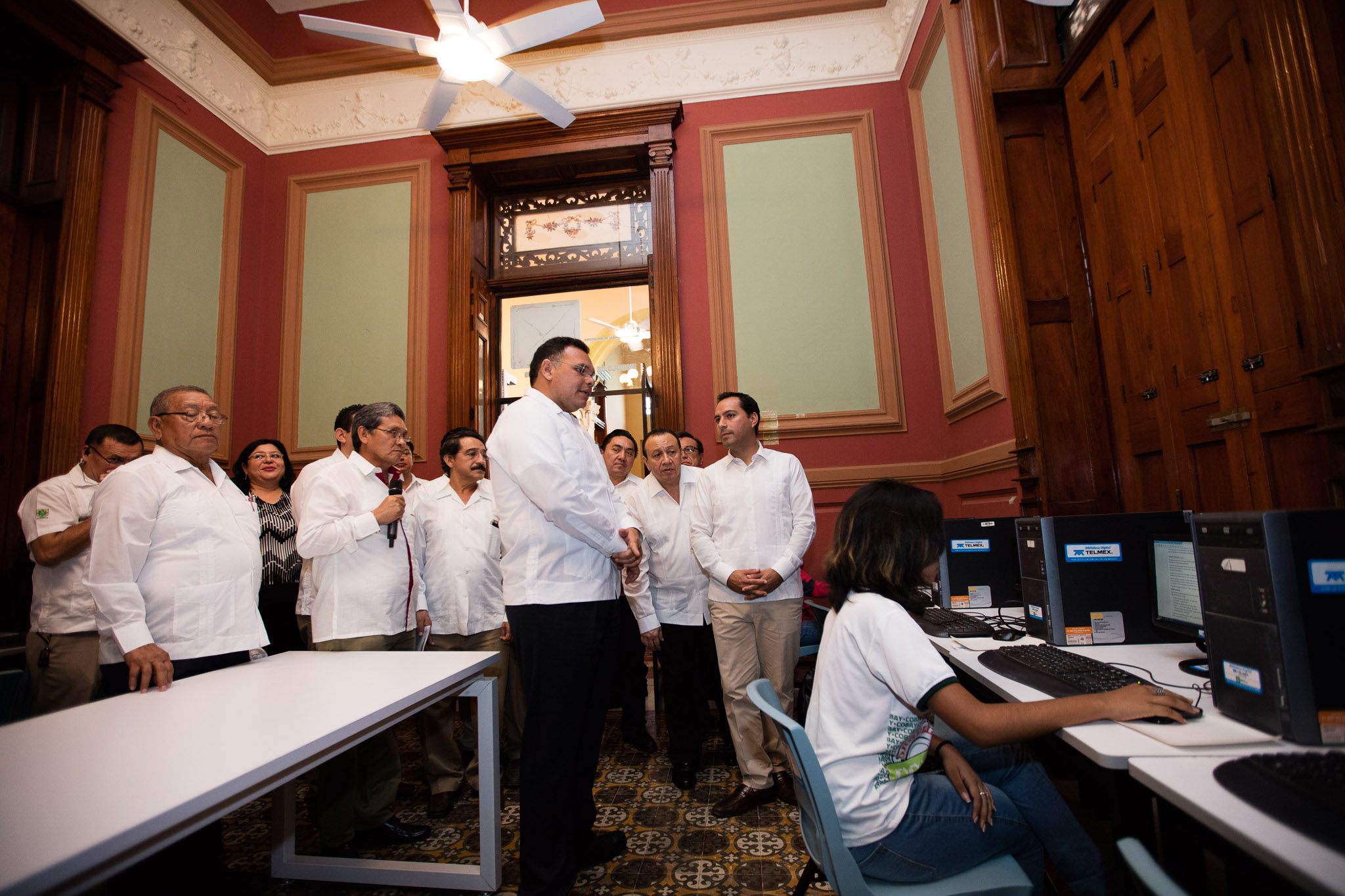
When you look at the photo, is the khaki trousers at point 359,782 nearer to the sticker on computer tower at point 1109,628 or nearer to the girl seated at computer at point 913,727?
the girl seated at computer at point 913,727

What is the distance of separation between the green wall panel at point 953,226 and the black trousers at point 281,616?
3.72 m

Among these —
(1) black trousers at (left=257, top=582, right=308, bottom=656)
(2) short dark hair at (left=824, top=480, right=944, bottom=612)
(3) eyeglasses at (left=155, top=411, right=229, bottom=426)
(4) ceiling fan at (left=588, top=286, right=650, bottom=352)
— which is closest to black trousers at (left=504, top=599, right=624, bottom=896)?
(2) short dark hair at (left=824, top=480, right=944, bottom=612)

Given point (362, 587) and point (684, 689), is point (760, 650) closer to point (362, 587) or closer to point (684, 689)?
point (684, 689)

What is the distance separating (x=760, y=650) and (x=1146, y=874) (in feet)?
6.50

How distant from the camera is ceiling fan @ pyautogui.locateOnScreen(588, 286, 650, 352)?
805cm

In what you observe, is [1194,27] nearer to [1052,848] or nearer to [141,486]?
[1052,848]

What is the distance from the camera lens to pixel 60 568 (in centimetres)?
258

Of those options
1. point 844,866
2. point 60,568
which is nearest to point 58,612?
point 60,568

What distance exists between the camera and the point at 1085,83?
117 inches

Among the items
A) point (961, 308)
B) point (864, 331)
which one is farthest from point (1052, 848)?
point (864, 331)

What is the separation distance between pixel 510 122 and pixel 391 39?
1555 mm

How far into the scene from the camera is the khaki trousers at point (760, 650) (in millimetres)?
2592

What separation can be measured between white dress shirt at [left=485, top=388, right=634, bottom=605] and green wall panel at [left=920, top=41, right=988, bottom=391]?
2.51 meters

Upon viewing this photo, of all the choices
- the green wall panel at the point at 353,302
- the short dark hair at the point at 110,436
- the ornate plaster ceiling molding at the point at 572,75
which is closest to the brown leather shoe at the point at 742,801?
the short dark hair at the point at 110,436
